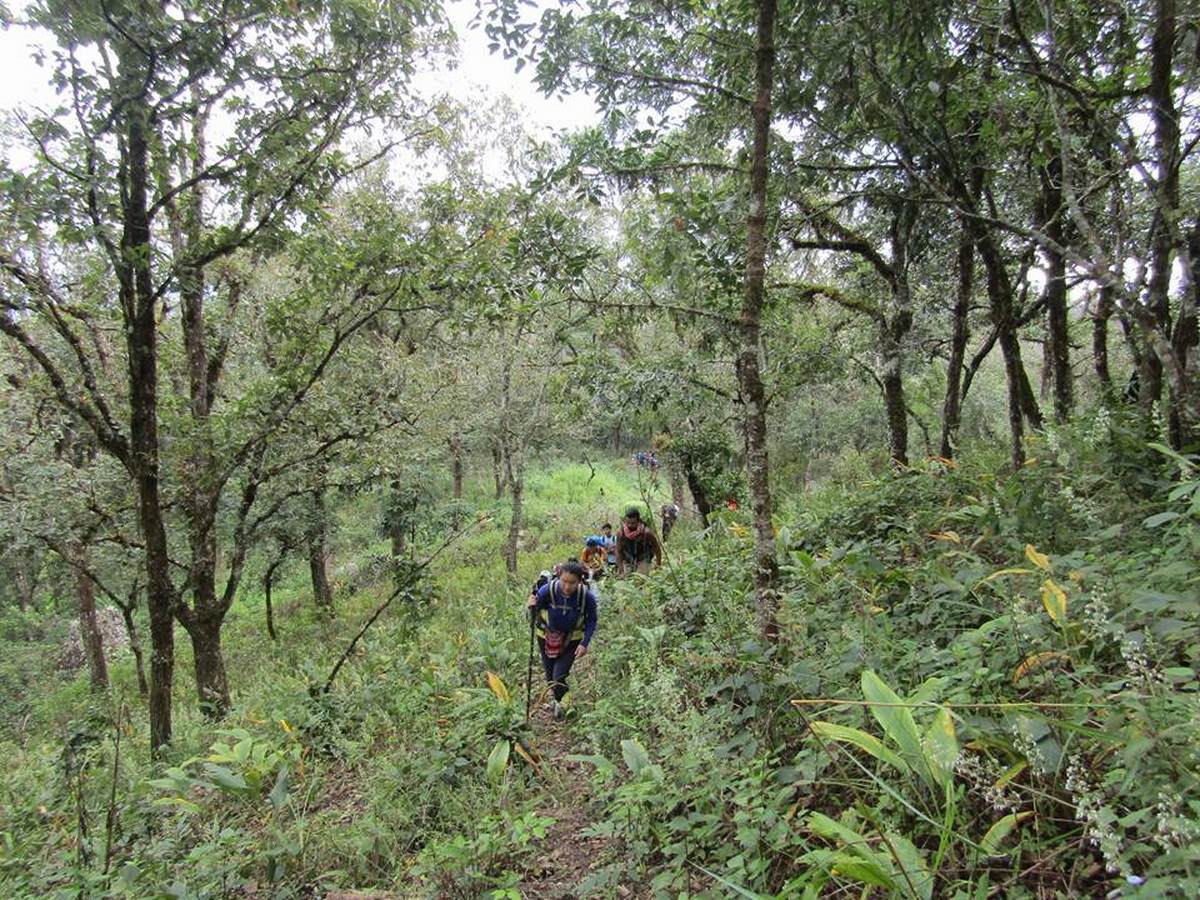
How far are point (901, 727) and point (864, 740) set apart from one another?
0.48 ft

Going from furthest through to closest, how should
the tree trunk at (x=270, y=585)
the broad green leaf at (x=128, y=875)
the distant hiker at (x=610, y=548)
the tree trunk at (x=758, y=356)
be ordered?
1. the tree trunk at (x=270, y=585)
2. the distant hiker at (x=610, y=548)
3. the tree trunk at (x=758, y=356)
4. the broad green leaf at (x=128, y=875)

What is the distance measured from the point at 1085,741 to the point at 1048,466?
2883 millimetres

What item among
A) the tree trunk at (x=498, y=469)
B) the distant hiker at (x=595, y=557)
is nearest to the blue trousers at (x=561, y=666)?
the distant hiker at (x=595, y=557)

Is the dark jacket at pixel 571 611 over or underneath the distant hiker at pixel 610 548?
over

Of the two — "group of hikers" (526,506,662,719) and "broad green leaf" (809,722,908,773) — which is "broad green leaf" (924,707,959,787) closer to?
"broad green leaf" (809,722,908,773)

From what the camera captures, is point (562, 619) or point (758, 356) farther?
point (562, 619)

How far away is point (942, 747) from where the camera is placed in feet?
7.08

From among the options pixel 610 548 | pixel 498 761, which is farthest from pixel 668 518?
pixel 498 761

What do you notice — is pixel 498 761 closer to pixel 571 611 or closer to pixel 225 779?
pixel 571 611

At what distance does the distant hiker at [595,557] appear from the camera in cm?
947

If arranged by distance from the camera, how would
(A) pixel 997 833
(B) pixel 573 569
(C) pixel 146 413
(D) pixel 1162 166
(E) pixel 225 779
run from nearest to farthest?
(A) pixel 997 833 < (D) pixel 1162 166 < (E) pixel 225 779 < (B) pixel 573 569 < (C) pixel 146 413

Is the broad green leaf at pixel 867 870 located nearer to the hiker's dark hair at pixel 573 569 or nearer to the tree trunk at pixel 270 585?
the hiker's dark hair at pixel 573 569

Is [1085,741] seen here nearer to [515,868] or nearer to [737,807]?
[737,807]

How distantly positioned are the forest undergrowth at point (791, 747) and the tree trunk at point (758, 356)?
0.28 meters
